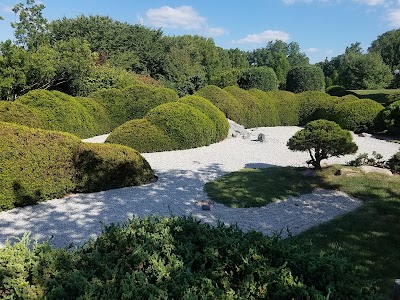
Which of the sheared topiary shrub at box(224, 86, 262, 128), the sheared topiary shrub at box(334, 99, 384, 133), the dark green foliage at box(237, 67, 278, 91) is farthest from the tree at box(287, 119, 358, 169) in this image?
the dark green foliage at box(237, 67, 278, 91)

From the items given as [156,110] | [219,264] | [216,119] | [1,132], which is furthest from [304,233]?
[216,119]

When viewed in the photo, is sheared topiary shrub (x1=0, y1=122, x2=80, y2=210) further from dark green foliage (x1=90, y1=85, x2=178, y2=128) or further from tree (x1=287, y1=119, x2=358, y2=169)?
dark green foliage (x1=90, y1=85, x2=178, y2=128)

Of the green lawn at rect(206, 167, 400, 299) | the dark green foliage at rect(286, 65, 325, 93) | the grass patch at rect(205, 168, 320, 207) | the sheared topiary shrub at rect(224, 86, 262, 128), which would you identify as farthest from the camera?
the dark green foliage at rect(286, 65, 325, 93)

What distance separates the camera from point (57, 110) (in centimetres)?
1140

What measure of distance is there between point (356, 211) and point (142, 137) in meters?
6.49

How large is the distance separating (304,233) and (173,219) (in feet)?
8.44

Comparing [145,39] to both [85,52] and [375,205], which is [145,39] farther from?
[375,205]

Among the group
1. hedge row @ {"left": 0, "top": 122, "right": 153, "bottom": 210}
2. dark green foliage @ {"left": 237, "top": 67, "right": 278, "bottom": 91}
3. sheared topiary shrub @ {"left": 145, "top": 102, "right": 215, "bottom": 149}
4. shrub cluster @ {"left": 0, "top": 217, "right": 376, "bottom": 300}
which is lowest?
shrub cluster @ {"left": 0, "top": 217, "right": 376, "bottom": 300}

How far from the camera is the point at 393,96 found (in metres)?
17.4

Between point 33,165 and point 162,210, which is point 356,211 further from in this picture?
point 33,165

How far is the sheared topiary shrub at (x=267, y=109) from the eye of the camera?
18609mm

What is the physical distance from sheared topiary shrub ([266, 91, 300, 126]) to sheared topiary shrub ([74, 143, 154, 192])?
43.8 feet

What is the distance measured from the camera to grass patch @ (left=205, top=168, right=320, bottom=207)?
631 centimetres

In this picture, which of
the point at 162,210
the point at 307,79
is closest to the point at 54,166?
the point at 162,210
